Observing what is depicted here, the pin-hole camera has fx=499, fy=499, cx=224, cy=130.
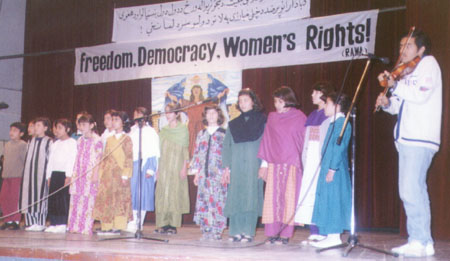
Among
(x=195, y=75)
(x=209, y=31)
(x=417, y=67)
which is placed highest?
(x=209, y=31)

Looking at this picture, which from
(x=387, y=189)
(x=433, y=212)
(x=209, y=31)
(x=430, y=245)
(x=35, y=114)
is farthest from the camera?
(x=35, y=114)

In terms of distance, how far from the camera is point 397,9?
615 centimetres

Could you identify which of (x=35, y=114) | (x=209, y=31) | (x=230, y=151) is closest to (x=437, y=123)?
(x=230, y=151)

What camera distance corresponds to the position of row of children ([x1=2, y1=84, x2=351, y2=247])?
3.98 meters

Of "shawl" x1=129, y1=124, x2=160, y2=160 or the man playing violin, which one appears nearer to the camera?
the man playing violin

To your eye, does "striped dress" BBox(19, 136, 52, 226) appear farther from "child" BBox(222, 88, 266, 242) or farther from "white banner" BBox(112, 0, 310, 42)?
"white banner" BBox(112, 0, 310, 42)

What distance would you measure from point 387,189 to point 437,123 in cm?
298

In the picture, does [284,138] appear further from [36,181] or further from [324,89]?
[36,181]

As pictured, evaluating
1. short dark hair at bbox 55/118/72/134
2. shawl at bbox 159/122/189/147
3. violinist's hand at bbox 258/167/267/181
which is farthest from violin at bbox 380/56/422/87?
short dark hair at bbox 55/118/72/134

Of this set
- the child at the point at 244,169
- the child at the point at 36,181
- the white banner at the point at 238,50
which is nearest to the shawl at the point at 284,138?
the child at the point at 244,169

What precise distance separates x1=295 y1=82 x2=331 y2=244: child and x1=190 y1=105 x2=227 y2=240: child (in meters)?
0.77

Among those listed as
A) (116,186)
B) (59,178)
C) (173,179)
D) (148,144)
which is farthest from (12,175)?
(173,179)

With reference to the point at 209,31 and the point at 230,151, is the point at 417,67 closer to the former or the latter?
the point at 230,151

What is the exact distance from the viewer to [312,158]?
4.17 metres
